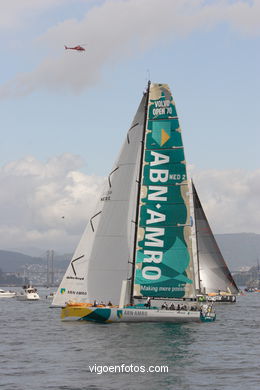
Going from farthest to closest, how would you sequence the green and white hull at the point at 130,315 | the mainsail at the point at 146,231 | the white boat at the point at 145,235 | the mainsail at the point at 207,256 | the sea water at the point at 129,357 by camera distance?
the mainsail at the point at 207,256, the mainsail at the point at 146,231, the white boat at the point at 145,235, the green and white hull at the point at 130,315, the sea water at the point at 129,357

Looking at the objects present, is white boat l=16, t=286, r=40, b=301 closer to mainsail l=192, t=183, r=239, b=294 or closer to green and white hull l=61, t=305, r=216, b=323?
mainsail l=192, t=183, r=239, b=294

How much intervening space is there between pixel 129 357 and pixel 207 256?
65.5 metres

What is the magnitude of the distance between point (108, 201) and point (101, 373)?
26.8 meters

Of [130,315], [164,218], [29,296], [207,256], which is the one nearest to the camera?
[130,315]

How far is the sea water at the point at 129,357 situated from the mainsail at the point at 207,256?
146 ft

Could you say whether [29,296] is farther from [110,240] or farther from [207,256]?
[110,240]

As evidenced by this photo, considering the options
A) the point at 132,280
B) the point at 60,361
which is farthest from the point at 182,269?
the point at 60,361

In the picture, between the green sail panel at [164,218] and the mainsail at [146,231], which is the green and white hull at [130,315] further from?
the green sail panel at [164,218]

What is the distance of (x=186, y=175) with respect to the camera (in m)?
61.0

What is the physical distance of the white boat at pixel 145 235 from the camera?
58.9m

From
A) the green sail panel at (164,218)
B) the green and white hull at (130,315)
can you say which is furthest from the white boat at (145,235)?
the green and white hull at (130,315)

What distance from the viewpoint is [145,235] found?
6006cm

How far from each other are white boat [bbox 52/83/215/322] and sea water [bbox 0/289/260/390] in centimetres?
300

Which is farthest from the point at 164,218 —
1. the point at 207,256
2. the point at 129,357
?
the point at 207,256
